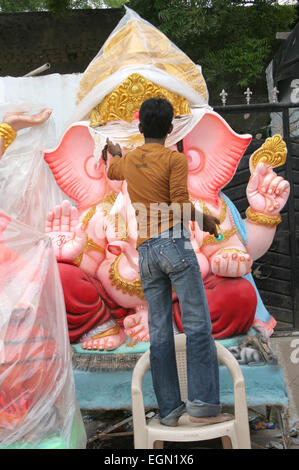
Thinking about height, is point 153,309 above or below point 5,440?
above

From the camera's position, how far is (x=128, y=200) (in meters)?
2.88

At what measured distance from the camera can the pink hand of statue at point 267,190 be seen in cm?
282

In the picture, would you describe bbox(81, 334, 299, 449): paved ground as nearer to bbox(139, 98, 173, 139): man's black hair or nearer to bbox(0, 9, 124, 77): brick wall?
bbox(139, 98, 173, 139): man's black hair

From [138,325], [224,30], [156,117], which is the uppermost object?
[224,30]

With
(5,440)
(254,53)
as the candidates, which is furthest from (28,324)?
(254,53)

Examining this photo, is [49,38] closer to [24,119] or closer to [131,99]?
[24,119]

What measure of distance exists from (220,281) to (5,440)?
132 centimetres

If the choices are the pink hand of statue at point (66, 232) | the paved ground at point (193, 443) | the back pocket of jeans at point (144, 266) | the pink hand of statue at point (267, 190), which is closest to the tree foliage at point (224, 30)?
the pink hand of statue at point (267, 190)

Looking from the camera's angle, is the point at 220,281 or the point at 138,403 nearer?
the point at 138,403

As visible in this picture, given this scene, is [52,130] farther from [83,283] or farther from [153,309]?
[153,309]

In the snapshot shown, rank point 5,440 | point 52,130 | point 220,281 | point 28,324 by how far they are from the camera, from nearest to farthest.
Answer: point 5,440 → point 28,324 → point 220,281 → point 52,130

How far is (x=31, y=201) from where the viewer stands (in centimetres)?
317

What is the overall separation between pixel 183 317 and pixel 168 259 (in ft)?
0.72

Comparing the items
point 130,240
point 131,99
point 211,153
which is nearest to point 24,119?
point 131,99
